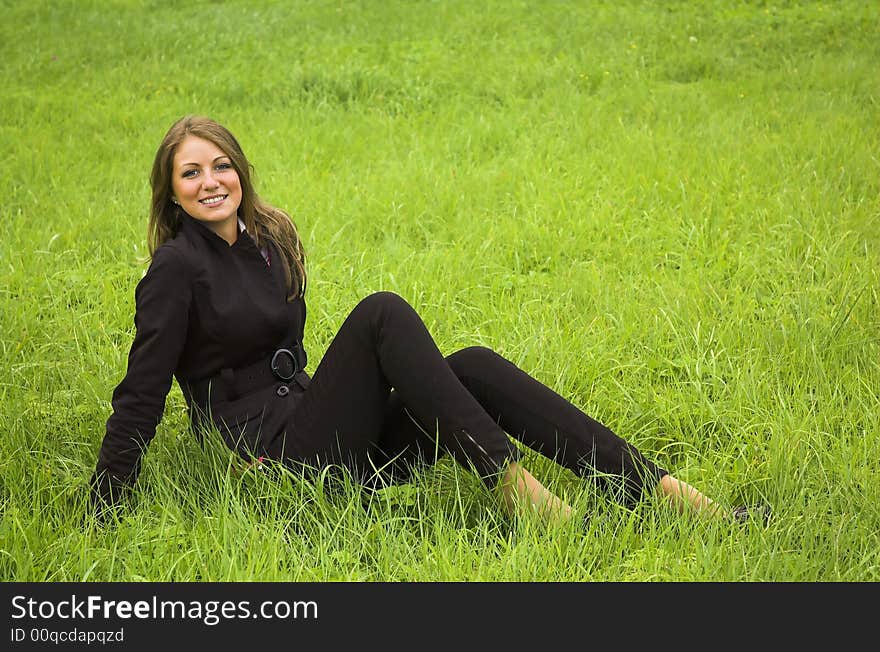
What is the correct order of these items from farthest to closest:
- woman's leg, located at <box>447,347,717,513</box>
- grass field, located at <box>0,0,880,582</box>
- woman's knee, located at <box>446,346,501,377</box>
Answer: woman's knee, located at <box>446,346,501,377</box>, woman's leg, located at <box>447,347,717,513</box>, grass field, located at <box>0,0,880,582</box>

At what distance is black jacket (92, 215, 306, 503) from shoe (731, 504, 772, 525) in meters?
1.27

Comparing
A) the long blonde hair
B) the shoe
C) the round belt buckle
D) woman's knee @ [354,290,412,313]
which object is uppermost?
the long blonde hair

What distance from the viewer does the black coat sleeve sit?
239 centimetres

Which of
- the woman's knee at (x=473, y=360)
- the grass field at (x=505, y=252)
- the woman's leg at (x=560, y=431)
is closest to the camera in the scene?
the grass field at (x=505, y=252)

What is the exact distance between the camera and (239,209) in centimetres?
276

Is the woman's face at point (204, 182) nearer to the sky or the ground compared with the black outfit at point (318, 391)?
nearer to the sky

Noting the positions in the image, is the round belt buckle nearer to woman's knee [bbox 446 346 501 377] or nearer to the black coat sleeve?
the black coat sleeve

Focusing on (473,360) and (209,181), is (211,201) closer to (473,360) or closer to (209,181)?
(209,181)

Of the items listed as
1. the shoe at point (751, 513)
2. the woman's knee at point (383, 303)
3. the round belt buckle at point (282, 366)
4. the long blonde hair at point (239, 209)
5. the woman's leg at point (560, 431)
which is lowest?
the shoe at point (751, 513)

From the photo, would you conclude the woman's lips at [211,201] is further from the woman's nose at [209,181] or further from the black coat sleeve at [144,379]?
the black coat sleeve at [144,379]

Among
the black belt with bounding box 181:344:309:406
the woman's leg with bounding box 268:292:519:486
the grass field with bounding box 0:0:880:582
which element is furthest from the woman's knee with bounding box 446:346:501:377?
the black belt with bounding box 181:344:309:406

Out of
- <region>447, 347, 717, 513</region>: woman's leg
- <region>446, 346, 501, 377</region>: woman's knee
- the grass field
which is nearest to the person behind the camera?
the grass field

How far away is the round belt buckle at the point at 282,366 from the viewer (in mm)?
2686

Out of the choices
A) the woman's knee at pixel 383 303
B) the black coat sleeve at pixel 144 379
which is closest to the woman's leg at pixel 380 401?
the woman's knee at pixel 383 303
